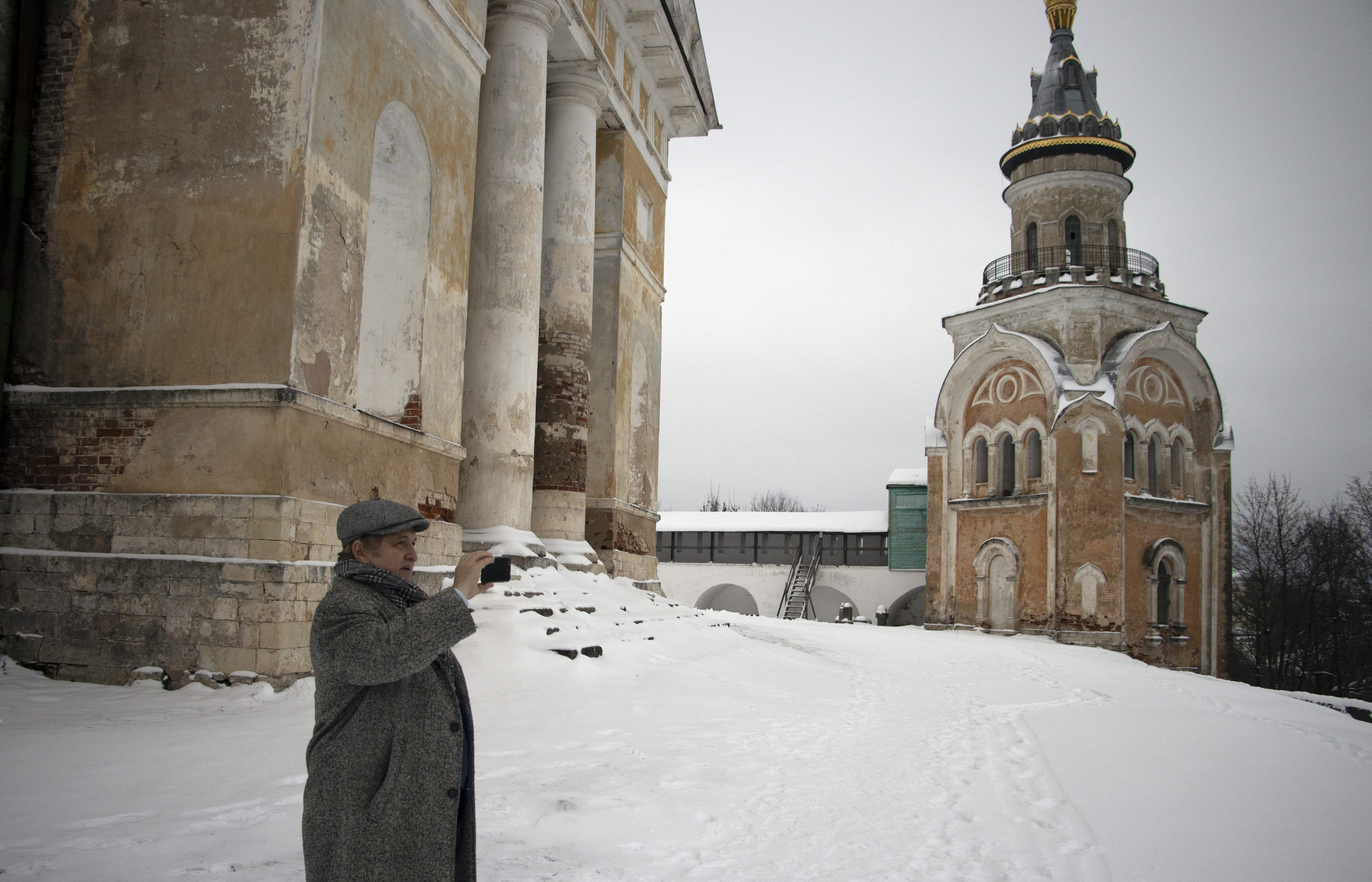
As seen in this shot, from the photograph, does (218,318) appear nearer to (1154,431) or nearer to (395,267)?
(395,267)

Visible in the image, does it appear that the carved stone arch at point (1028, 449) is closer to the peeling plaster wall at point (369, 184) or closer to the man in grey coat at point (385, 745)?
the peeling plaster wall at point (369, 184)

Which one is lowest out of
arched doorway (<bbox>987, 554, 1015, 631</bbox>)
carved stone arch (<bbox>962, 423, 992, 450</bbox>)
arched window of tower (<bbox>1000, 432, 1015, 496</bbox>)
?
arched doorway (<bbox>987, 554, 1015, 631</bbox>)

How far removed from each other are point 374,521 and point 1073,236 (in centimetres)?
2972

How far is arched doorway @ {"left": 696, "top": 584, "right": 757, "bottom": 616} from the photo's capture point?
39156 mm

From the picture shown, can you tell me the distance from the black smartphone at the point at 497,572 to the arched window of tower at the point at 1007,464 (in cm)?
2665

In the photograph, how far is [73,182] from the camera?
8.02 m

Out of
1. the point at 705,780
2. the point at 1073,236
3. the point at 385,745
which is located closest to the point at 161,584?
the point at 705,780

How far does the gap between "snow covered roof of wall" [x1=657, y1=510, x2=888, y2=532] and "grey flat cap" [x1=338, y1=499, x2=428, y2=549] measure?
112 feet

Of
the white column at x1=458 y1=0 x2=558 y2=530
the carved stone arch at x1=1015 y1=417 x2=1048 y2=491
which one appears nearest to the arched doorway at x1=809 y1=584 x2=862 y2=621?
the carved stone arch at x1=1015 y1=417 x2=1048 y2=491

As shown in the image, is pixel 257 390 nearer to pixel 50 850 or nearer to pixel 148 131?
pixel 148 131

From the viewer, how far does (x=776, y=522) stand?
126 feet

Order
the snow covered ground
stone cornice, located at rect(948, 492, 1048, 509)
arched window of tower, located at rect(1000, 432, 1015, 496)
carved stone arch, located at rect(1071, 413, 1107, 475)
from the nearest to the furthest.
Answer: the snow covered ground < carved stone arch, located at rect(1071, 413, 1107, 475) < stone cornice, located at rect(948, 492, 1048, 509) < arched window of tower, located at rect(1000, 432, 1015, 496)

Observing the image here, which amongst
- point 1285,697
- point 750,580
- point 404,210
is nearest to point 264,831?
point 404,210

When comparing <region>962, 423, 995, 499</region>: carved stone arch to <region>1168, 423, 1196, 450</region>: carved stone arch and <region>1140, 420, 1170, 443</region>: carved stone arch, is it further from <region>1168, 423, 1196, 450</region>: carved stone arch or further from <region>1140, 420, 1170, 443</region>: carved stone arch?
<region>1168, 423, 1196, 450</region>: carved stone arch
